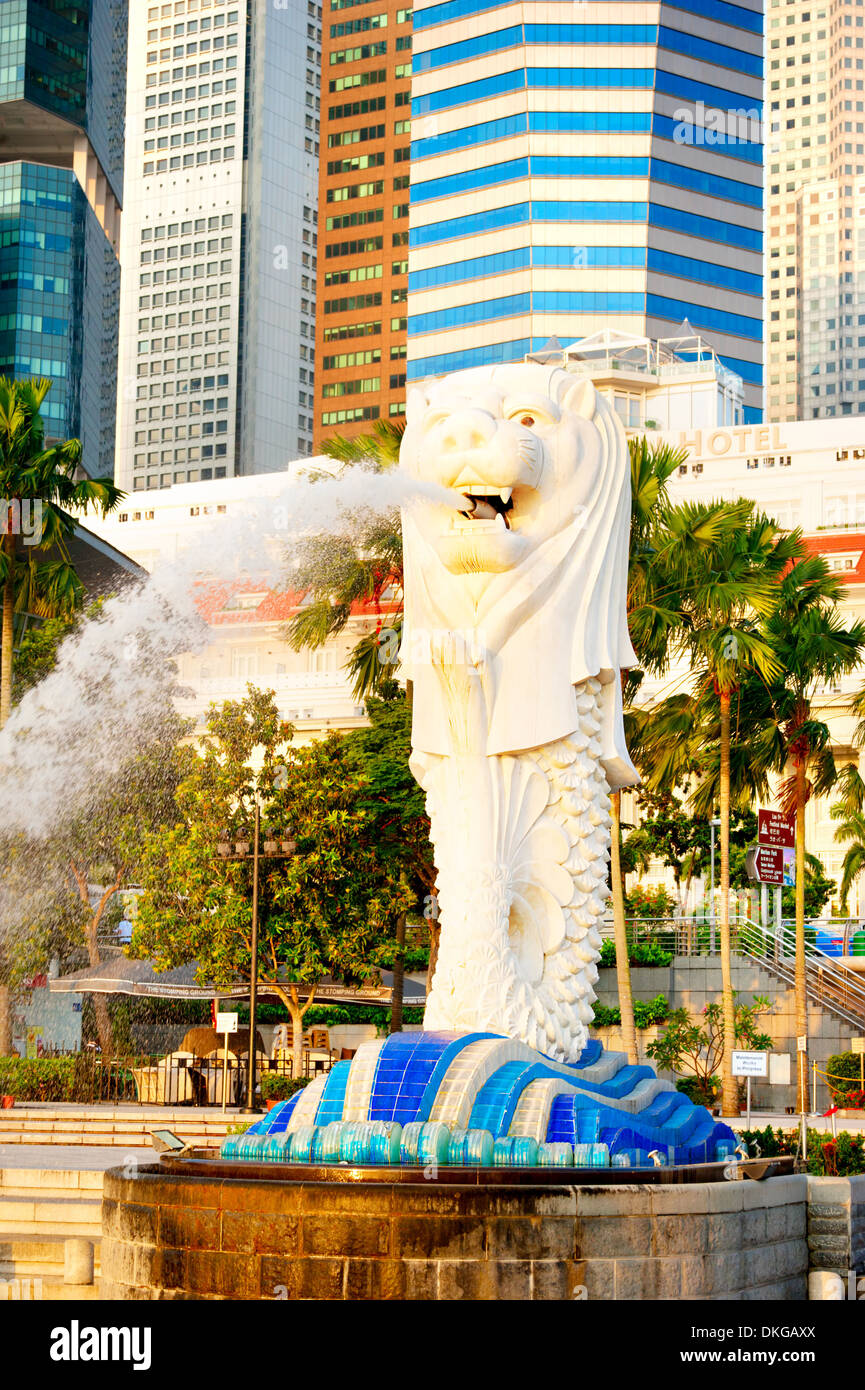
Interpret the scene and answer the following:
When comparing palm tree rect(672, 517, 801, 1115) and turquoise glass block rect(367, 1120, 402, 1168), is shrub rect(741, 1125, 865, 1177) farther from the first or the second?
palm tree rect(672, 517, 801, 1115)

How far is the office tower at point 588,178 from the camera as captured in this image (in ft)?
328

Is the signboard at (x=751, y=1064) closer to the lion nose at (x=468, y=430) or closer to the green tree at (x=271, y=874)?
the lion nose at (x=468, y=430)

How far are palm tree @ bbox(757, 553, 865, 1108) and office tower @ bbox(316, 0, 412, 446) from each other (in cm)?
9891

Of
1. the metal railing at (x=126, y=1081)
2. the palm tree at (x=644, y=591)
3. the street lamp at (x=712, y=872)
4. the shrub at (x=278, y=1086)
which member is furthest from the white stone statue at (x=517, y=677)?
the street lamp at (x=712, y=872)

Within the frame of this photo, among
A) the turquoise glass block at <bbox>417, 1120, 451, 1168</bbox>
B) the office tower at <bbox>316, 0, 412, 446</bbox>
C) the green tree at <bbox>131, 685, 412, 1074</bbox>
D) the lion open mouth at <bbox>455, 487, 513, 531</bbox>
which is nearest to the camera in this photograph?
the turquoise glass block at <bbox>417, 1120, 451, 1168</bbox>

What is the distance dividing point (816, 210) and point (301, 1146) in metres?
171

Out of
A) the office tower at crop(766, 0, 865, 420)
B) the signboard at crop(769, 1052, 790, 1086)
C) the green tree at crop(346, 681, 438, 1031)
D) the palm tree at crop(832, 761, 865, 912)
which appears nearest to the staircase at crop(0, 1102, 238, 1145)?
the signboard at crop(769, 1052, 790, 1086)

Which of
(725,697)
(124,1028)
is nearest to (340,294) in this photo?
(124,1028)

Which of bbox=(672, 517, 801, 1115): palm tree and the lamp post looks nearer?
bbox=(672, 517, 801, 1115): palm tree

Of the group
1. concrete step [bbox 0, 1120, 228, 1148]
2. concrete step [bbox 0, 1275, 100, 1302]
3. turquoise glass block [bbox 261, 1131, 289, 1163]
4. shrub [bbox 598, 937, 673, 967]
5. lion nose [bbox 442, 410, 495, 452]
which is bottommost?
concrete step [bbox 0, 1120, 228, 1148]

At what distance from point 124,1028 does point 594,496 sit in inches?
1126

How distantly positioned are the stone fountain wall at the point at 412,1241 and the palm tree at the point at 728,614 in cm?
1589

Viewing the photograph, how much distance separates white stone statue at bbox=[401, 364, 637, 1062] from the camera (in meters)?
14.9

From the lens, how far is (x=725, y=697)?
2739cm
